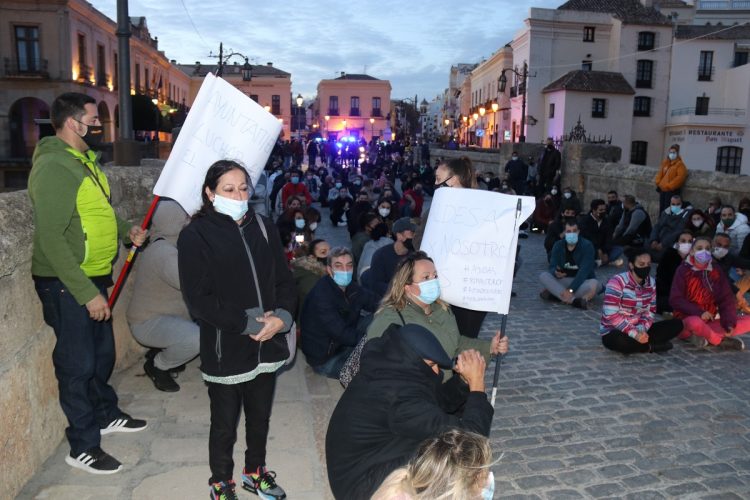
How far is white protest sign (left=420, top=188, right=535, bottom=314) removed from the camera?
429 cm

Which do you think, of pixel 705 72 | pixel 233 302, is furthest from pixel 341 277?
pixel 705 72

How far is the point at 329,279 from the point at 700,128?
4407cm

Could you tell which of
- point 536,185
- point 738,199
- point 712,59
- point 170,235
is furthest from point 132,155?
point 712,59

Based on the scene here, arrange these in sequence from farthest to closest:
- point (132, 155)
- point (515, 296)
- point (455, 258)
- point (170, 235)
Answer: point (515, 296) → point (132, 155) → point (170, 235) → point (455, 258)

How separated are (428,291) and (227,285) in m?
1.13

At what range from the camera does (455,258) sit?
4.36 metres

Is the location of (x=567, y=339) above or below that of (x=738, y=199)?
below

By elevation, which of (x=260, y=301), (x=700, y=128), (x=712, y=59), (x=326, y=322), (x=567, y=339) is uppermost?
(x=712, y=59)

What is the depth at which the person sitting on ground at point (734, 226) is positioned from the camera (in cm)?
1031

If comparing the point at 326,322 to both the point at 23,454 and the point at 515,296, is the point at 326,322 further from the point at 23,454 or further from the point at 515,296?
the point at 515,296

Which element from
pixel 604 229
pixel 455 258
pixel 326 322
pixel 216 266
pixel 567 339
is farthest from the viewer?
pixel 604 229

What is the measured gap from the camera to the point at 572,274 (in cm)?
969

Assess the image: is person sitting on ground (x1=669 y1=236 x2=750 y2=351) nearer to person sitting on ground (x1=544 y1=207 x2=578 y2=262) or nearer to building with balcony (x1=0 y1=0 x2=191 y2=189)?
person sitting on ground (x1=544 y1=207 x2=578 y2=262)

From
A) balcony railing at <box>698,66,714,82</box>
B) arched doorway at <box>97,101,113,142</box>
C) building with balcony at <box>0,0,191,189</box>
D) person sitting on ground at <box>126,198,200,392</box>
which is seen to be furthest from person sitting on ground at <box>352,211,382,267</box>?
balcony railing at <box>698,66,714,82</box>
